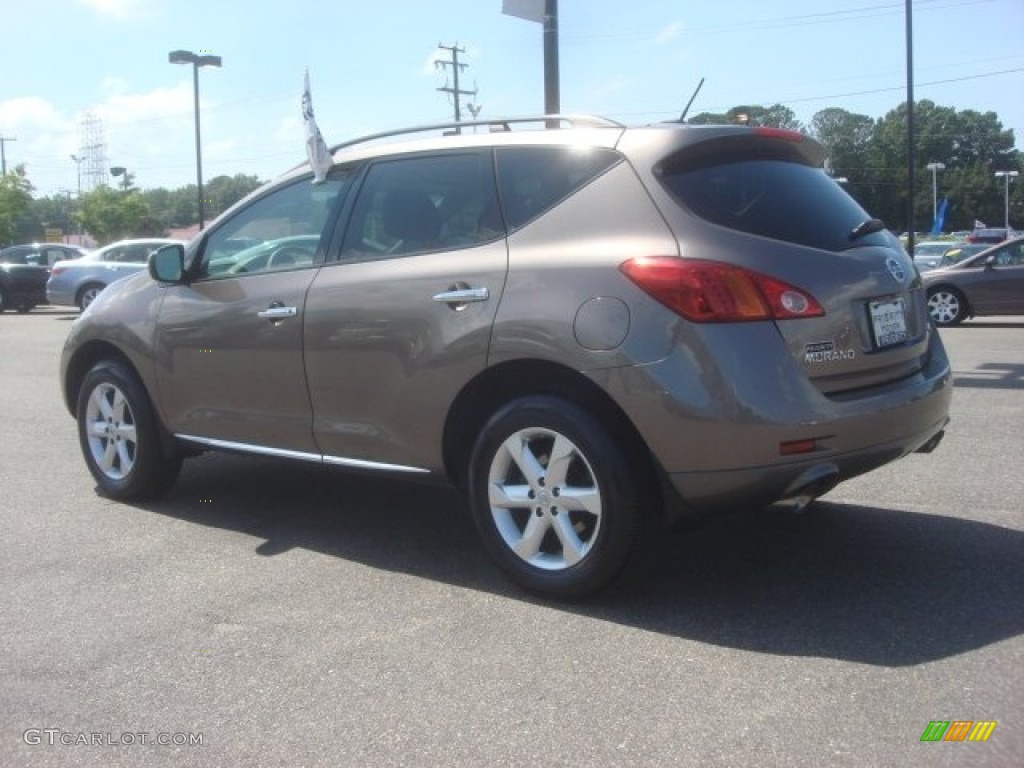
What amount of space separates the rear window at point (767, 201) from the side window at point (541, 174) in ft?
1.01

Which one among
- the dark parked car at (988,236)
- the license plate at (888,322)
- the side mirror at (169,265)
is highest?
the dark parked car at (988,236)

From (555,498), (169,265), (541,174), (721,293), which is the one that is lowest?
(555,498)

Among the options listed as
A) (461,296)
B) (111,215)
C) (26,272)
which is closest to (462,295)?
(461,296)

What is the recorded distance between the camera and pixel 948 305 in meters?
16.7

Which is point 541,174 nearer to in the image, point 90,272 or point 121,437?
point 121,437

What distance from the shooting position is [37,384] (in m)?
11.0

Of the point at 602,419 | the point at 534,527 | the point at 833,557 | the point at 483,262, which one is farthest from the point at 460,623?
the point at 833,557

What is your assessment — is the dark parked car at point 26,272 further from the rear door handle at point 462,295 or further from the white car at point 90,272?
the rear door handle at point 462,295

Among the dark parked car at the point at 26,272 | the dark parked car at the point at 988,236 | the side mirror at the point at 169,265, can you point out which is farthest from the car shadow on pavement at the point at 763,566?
the dark parked car at the point at 988,236

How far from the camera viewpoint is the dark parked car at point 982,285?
16078mm

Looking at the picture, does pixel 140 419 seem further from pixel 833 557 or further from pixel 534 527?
pixel 833 557

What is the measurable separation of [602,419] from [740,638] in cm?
89

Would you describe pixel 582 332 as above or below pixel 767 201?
below

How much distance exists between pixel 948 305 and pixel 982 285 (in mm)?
587
